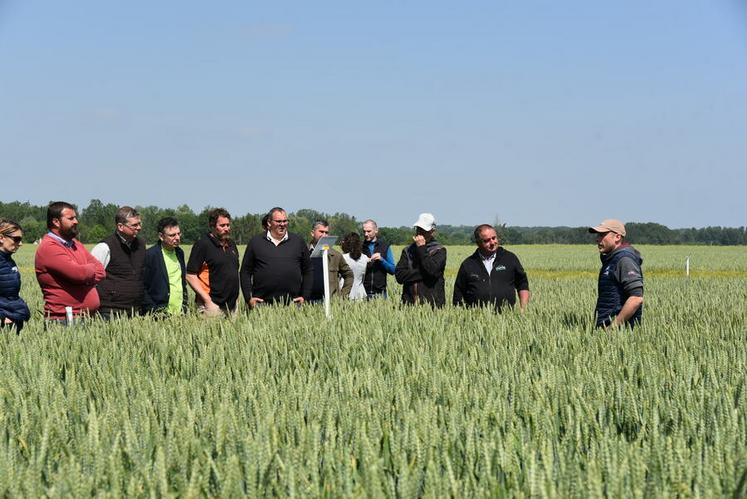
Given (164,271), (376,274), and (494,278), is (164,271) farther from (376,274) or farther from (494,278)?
(494,278)

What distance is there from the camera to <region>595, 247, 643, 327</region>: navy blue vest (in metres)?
6.08

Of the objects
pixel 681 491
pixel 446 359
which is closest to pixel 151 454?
pixel 681 491

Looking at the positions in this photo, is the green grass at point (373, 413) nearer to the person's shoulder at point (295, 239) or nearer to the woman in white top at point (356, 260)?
the person's shoulder at point (295, 239)

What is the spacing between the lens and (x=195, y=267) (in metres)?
7.68

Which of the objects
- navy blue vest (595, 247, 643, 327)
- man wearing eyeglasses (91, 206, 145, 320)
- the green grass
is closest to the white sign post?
the green grass

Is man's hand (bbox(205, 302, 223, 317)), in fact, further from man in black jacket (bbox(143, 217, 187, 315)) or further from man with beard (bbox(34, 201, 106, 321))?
man with beard (bbox(34, 201, 106, 321))

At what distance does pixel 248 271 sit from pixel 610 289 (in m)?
3.88

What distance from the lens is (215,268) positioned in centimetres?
774

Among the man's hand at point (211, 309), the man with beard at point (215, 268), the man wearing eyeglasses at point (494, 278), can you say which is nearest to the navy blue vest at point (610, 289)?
the man wearing eyeglasses at point (494, 278)

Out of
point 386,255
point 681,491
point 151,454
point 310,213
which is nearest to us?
point 681,491

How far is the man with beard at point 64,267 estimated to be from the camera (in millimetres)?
6129

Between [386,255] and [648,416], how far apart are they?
19.7ft

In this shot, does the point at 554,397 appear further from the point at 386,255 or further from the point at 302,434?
the point at 386,255

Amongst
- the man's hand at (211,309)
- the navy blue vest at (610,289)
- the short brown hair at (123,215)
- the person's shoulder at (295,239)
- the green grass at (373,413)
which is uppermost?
the short brown hair at (123,215)
